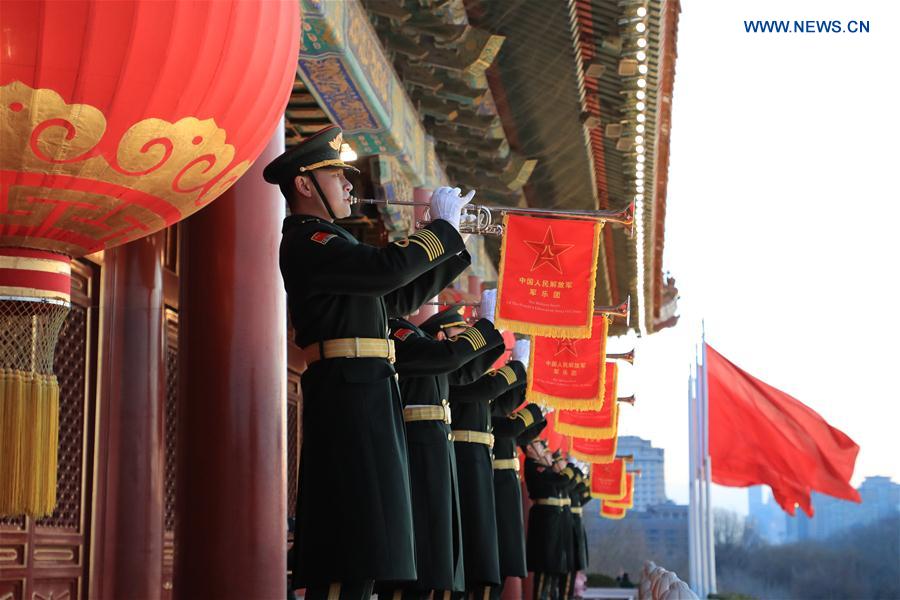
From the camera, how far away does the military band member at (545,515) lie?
1005 cm

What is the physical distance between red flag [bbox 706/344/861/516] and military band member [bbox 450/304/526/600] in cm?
842

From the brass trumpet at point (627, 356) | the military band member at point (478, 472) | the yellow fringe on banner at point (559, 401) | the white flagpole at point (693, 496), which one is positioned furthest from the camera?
the white flagpole at point (693, 496)

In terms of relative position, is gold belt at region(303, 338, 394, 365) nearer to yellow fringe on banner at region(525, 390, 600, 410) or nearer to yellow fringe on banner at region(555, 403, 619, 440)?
yellow fringe on banner at region(525, 390, 600, 410)

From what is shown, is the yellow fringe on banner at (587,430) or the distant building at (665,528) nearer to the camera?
the yellow fringe on banner at (587,430)

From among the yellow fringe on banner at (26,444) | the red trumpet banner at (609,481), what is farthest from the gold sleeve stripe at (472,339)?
the red trumpet banner at (609,481)

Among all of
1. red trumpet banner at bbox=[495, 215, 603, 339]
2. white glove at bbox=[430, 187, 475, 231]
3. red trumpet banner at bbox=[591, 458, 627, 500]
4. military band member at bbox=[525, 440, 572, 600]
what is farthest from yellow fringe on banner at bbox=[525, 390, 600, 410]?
red trumpet banner at bbox=[591, 458, 627, 500]

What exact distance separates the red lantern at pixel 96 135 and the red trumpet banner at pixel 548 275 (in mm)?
4480

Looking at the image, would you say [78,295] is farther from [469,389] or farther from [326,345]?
[326,345]

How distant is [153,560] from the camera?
23.0ft

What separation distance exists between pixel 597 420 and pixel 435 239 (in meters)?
7.25

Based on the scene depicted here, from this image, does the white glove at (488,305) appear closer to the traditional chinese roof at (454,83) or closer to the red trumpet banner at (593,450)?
the traditional chinese roof at (454,83)

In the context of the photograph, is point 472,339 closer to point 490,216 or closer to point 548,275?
point 490,216

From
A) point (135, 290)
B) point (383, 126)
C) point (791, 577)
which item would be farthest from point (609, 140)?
point (791, 577)

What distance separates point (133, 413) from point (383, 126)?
8.07 feet
